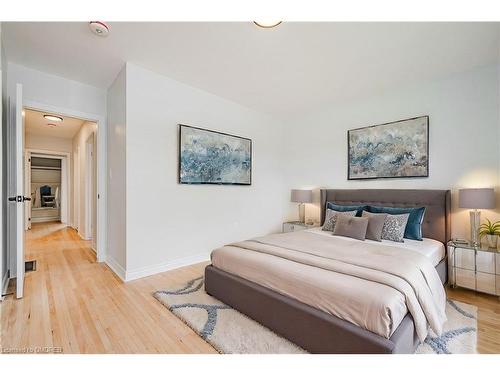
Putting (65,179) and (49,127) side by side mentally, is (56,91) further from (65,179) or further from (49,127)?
(65,179)

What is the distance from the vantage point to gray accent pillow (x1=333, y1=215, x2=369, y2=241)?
2.83 metres

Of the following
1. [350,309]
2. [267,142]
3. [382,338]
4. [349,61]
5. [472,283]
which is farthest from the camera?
[267,142]

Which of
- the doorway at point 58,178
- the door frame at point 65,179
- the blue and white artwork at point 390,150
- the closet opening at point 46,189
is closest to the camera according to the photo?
the blue and white artwork at point 390,150

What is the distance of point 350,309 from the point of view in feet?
4.69

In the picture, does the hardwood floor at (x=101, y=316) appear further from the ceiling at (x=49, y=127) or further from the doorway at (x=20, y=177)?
the ceiling at (x=49, y=127)

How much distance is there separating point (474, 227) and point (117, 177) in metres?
4.32

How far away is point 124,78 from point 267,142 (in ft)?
8.67

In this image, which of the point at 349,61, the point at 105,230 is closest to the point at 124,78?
the point at 105,230

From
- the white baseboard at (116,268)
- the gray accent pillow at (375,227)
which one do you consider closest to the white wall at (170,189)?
the white baseboard at (116,268)

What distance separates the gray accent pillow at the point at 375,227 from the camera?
280 cm

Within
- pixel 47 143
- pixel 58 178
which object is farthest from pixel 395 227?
pixel 58 178

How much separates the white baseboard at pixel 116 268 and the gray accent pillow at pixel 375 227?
297 cm

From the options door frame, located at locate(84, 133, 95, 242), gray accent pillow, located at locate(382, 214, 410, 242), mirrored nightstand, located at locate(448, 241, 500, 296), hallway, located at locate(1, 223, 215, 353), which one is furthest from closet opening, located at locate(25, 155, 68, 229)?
mirrored nightstand, located at locate(448, 241, 500, 296)

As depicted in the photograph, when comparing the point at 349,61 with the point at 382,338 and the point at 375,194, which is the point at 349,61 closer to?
the point at 375,194
